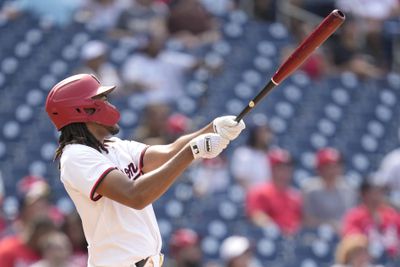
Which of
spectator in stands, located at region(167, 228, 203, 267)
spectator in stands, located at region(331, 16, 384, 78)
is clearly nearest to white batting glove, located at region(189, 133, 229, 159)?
spectator in stands, located at region(167, 228, 203, 267)

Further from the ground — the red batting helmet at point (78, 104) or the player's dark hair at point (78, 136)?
the red batting helmet at point (78, 104)

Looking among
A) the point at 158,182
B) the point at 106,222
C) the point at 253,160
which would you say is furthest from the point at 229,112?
the point at 158,182

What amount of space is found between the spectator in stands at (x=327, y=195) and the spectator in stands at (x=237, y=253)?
1278 mm

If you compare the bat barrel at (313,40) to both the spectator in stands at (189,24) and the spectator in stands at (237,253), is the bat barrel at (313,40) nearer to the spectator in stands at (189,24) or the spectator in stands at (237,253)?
the spectator in stands at (237,253)

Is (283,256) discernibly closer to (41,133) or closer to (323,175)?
(323,175)

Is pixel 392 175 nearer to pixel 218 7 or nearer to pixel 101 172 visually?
pixel 218 7

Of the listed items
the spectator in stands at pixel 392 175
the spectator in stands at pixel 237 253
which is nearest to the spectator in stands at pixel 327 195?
the spectator in stands at pixel 392 175

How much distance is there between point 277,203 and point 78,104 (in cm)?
415

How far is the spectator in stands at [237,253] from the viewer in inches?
291

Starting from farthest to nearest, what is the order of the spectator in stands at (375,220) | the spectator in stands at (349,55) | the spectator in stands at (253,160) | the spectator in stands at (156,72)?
1. the spectator in stands at (349,55)
2. the spectator in stands at (156,72)
3. the spectator in stands at (253,160)
4. the spectator in stands at (375,220)

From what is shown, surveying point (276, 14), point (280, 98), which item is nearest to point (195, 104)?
point (280, 98)

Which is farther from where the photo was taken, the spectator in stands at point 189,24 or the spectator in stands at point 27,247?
the spectator in stands at point 189,24

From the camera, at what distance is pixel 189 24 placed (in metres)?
10.9

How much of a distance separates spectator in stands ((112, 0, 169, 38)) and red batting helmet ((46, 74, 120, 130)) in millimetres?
5836
